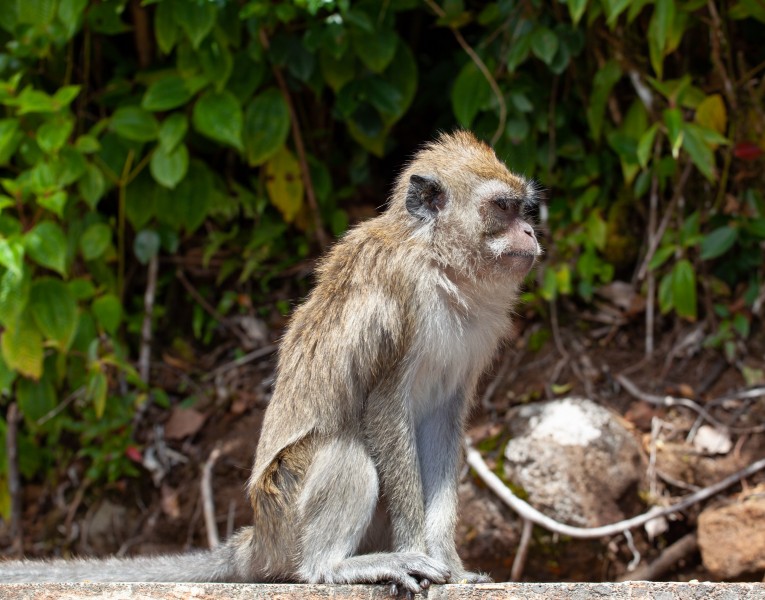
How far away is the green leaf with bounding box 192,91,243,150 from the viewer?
7.63m

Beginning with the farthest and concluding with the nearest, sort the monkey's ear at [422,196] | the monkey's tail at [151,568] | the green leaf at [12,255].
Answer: the green leaf at [12,255]
the monkey's ear at [422,196]
the monkey's tail at [151,568]

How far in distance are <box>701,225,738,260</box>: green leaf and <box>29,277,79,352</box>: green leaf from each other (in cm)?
483

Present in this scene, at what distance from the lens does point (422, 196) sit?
17.1ft

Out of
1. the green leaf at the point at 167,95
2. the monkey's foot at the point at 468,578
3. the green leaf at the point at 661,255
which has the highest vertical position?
the green leaf at the point at 167,95

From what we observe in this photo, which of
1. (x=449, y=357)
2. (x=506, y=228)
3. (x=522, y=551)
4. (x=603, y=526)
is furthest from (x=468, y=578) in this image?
(x=603, y=526)

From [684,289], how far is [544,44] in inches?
85.1

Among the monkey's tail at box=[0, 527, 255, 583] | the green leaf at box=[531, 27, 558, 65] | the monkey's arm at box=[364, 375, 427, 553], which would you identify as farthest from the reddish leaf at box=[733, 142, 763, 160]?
the monkey's tail at box=[0, 527, 255, 583]

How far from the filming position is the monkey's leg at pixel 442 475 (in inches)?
194

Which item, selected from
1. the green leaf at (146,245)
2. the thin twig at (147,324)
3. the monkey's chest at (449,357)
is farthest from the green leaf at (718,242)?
the thin twig at (147,324)

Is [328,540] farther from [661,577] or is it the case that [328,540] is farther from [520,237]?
[661,577]

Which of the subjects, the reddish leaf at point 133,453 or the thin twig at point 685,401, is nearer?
the thin twig at point 685,401

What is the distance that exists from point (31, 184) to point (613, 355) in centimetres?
476

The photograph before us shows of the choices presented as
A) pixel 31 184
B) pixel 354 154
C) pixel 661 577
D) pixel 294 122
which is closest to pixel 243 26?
pixel 294 122

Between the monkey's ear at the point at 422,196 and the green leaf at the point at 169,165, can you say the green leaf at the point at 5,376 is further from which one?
the monkey's ear at the point at 422,196
